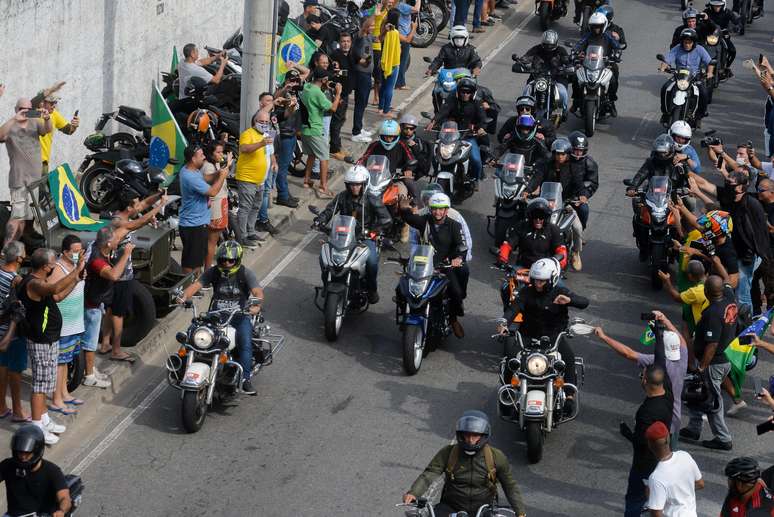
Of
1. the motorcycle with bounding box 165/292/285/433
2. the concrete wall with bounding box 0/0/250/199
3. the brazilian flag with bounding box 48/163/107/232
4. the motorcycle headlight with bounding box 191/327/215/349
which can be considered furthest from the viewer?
the concrete wall with bounding box 0/0/250/199

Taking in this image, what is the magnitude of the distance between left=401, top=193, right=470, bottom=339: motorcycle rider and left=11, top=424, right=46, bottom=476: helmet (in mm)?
6713

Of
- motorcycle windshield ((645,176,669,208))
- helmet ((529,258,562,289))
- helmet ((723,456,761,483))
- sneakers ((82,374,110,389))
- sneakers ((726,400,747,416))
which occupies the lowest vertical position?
sneakers ((82,374,110,389))

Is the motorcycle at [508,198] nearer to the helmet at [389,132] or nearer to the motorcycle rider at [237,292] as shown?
the helmet at [389,132]

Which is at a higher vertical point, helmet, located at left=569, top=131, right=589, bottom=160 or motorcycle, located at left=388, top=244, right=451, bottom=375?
helmet, located at left=569, top=131, right=589, bottom=160

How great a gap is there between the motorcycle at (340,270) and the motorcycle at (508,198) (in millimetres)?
2950

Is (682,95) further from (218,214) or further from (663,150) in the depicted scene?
(218,214)

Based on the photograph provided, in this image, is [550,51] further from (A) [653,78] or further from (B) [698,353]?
(B) [698,353]

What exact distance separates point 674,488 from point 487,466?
5.04 ft

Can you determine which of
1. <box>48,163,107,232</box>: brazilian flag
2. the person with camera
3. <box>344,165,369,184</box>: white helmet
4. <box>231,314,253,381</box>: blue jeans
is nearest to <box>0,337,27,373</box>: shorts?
<box>231,314,253,381</box>: blue jeans

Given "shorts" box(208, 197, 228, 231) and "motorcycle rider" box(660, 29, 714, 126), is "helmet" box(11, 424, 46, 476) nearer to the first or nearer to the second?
"shorts" box(208, 197, 228, 231)

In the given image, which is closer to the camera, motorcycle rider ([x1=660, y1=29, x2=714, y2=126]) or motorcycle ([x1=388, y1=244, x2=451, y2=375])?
motorcycle ([x1=388, y1=244, x2=451, y2=375])

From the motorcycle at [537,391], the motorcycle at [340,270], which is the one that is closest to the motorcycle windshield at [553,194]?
the motorcycle at [340,270]

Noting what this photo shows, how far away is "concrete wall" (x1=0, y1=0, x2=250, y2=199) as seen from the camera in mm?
19359

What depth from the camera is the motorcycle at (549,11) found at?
99.3 ft
